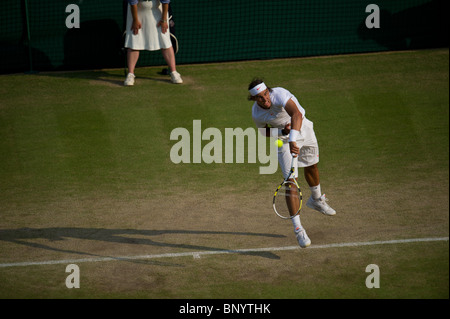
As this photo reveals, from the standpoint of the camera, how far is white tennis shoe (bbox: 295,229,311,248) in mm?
7660

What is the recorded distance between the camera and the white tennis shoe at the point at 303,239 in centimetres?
766

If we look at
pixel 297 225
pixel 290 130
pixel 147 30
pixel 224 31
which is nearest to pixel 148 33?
pixel 147 30

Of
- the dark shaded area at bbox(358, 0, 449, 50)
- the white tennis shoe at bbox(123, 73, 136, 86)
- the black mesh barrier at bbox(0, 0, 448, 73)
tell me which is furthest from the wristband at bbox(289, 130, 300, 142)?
the dark shaded area at bbox(358, 0, 449, 50)

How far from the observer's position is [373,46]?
583 inches

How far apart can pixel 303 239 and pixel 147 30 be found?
22.3 feet

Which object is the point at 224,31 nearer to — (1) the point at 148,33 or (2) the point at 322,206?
(1) the point at 148,33

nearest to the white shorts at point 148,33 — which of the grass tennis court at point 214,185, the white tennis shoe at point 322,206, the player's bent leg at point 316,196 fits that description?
the grass tennis court at point 214,185

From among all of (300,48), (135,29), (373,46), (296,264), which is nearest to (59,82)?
(135,29)

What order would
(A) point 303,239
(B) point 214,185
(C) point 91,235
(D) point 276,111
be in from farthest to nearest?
(B) point 214,185 < (C) point 91,235 < (D) point 276,111 < (A) point 303,239

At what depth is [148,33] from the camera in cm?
1301

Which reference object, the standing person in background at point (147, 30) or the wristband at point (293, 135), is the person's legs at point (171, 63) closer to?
the standing person in background at point (147, 30)

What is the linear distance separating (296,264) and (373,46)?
28.3ft

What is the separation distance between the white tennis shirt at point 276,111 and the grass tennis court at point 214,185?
4.36ft
